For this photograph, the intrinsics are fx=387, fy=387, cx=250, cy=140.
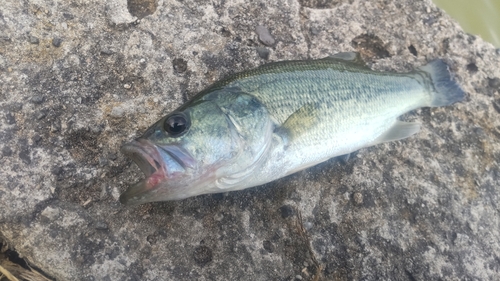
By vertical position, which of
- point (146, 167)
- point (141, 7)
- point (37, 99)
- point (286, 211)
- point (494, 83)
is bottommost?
point (494, 83)

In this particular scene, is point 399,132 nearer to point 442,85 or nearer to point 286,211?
point 442,85

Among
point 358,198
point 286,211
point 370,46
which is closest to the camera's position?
point 286,211

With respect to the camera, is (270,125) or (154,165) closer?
(154,165)

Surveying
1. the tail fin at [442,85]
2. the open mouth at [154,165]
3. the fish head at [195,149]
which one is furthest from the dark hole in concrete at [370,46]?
the open mouth at [154,165]

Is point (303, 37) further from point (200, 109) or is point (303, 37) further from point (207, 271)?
point (207, 271)

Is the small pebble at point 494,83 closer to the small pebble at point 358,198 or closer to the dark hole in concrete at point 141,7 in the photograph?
the small pebble at point 358,198

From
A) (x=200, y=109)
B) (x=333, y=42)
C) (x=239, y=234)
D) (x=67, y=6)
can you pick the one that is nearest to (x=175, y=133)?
(x=200, y=109)

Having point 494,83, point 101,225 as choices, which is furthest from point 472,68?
point 101,225
